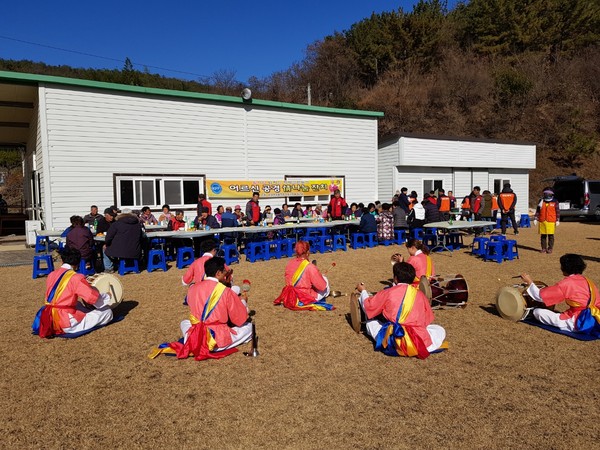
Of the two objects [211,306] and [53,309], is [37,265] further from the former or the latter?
[211,306]

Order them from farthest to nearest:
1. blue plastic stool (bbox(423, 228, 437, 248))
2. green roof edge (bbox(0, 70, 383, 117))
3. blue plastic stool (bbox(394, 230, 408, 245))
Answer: blue plastic stool (bbox(394, 230, 408, 245)), blue plastic stool (bbox(423, 228, 437, 248)), green roof edge (bbox(0, 70, 383, 117))

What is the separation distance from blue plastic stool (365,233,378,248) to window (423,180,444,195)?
7.33 m

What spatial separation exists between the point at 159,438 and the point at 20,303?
5.44 meters

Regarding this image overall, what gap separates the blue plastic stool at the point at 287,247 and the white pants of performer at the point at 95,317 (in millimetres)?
6435

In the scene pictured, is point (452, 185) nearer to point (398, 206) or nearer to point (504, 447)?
point (398, 206)

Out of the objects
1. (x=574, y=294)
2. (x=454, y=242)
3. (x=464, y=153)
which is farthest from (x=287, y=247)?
(x=464, y=153)

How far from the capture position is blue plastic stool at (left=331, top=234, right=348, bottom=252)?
12.8 m

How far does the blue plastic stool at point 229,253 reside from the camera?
35.4ft

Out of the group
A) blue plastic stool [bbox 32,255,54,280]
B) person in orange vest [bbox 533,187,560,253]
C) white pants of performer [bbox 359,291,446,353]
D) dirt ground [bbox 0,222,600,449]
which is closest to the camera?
dirt ground [bbox 0,222,600,449]

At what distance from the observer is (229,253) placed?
35.9ft

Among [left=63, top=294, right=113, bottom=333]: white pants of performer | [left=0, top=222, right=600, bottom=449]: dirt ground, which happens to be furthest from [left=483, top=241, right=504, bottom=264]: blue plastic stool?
[left=63, top=294, right=113, bottom=333]: white pants of performer

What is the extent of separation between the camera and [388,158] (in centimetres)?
1941

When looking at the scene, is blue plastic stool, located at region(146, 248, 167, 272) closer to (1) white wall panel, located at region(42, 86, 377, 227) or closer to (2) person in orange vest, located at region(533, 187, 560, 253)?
(1) white wall panel, located at region(42, 86, 377, 227)

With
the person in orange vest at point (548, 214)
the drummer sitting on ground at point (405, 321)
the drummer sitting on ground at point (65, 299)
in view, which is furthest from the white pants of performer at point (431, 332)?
the person in orange vest at point (548, 214)
